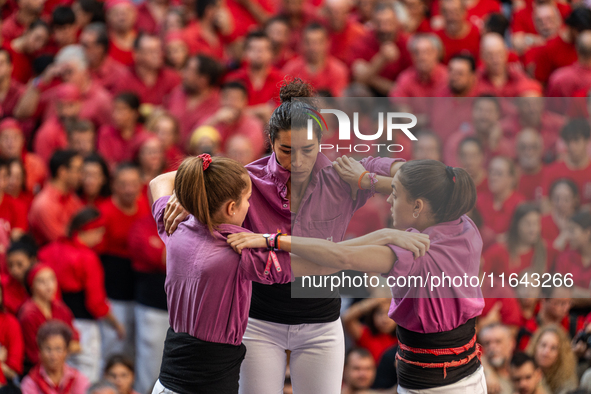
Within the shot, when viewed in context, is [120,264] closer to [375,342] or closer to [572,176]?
[375,342]

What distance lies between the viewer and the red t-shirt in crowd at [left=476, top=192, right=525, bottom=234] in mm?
2609

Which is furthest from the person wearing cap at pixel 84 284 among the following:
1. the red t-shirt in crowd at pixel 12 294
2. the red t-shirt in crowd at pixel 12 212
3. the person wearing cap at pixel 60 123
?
the person wearing cap at pixel 60 123

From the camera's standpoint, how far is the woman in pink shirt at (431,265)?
2.07 meters

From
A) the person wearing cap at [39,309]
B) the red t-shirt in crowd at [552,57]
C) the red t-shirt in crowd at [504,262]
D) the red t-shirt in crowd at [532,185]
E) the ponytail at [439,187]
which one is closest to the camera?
the ponytail at [439,187]

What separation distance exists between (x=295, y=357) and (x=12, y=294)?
2.36 m

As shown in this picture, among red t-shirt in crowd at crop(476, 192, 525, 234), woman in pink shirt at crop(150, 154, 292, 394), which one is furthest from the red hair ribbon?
red t-shirt in crowd at crop(476, 192, 525, 234)

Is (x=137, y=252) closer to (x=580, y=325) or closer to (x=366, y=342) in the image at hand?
(x=366, y=342)

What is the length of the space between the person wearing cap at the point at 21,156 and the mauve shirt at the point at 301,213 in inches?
117

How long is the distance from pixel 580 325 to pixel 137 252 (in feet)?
7.99

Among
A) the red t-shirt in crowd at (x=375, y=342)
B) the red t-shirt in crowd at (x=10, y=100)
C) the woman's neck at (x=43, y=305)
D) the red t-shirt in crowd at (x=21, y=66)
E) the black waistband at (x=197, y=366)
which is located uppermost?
the red t-shirt in crowd at (x=21, y=66)

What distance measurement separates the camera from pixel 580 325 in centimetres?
360

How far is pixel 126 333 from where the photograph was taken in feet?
13.7

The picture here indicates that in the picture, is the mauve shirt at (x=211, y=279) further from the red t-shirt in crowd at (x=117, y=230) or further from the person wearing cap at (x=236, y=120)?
the person wearing cap at (x=236, y=120)

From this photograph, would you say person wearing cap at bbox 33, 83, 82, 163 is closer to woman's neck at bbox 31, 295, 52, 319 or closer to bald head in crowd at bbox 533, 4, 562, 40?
woman's neck at bbox 31, 295, 52, 319
